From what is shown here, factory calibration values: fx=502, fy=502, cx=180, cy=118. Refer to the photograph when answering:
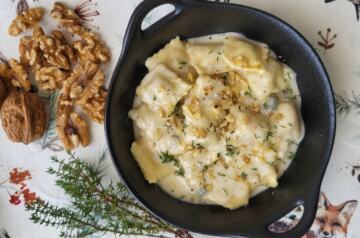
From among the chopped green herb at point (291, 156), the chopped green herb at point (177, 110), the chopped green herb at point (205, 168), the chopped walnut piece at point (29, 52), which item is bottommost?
the chopped green herb at point (205, 168)

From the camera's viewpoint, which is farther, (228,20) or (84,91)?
(84,91)

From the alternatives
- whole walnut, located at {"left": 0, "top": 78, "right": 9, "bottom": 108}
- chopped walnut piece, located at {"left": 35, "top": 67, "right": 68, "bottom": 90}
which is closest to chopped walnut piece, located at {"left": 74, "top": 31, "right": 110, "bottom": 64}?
chopped walnut piece, located at {"left": 35, "top": 67, "right": 68, "bottom": 90}

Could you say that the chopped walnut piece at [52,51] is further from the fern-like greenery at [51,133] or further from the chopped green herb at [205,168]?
the chopped green herb at [205,168]

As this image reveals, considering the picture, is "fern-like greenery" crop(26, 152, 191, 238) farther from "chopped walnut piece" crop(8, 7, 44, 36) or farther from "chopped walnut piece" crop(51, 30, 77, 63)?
"chopped walnut piece" crop(8, 7, 44, 36)

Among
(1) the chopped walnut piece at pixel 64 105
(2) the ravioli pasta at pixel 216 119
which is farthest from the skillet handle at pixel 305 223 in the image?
(1) the chopped walnut piece at pixel 64 105

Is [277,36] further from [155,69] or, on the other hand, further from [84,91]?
[84,91]

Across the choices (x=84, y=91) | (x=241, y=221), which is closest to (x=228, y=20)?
(x=84, y=91)
